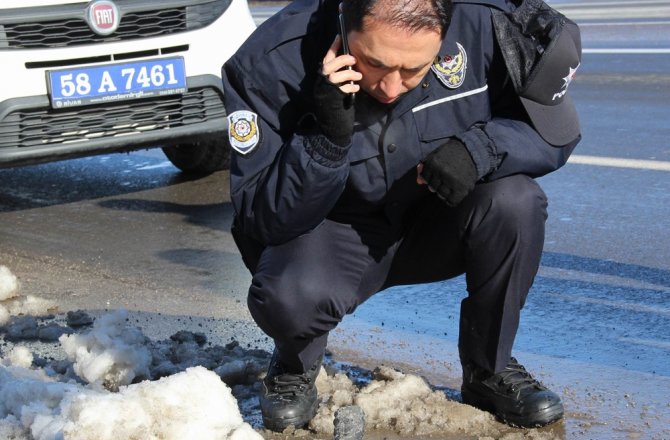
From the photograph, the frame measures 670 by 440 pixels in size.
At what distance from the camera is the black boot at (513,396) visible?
10.8ft

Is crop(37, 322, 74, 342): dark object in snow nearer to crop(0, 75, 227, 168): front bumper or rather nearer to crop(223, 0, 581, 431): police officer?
crop(223, 0, 581, 431): police officer

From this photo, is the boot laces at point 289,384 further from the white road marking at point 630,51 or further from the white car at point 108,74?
the white road marking at point 630,51

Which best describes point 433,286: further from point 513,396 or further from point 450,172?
point 450,172

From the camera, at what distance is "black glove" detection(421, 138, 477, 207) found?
3117 mm

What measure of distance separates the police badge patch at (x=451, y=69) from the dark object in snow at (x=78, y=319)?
1.72 meters

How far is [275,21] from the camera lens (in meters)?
3.24

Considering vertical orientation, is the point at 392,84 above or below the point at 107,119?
above

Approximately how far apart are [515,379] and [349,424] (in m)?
0.59

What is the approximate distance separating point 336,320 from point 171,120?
2.84 m

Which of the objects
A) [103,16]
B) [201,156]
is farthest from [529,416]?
[201,156]

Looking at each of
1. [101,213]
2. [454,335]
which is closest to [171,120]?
[101,213]

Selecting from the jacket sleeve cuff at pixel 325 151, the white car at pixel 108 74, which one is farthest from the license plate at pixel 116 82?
the jacket sleeve cuff at pixel 325 151

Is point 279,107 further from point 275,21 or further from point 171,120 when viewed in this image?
point 171,120

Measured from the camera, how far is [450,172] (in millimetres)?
3113
